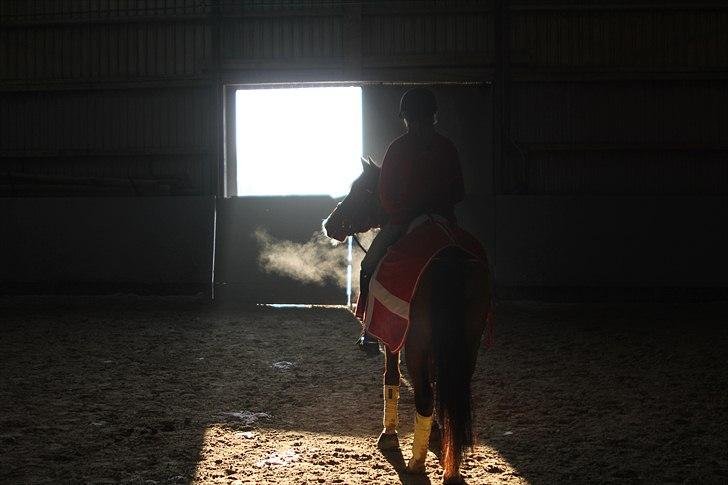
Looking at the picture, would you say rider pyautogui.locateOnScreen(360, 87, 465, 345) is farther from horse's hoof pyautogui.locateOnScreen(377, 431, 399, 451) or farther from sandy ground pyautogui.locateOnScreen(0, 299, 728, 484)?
sandy ground pyautogui.locateOnScreen(0, 299, 728, 484)

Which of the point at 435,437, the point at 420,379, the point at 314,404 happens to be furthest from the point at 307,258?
the point at 420,379

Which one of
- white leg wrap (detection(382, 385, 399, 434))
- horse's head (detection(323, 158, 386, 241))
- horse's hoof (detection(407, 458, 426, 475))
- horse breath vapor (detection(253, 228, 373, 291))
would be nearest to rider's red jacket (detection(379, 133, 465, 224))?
horse's head (detection(323, 158, 386, 241))

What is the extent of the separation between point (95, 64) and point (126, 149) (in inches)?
62.1

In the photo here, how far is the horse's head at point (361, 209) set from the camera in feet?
13.0

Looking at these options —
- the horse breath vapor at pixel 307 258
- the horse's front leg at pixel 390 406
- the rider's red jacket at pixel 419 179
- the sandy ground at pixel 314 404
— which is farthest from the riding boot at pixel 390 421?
the horse breath vapor at pixel 307 258

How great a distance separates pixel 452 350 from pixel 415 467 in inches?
30.0

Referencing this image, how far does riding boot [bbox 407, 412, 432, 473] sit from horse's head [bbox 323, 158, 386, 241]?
3.65ft

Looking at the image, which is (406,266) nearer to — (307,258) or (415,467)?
(415,467)

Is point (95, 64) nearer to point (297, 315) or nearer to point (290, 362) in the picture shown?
point (297, 315)

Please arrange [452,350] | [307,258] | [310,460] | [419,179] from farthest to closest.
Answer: [307,258] < [310,460] < [419,179] < [452,350]

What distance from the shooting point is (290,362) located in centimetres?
650

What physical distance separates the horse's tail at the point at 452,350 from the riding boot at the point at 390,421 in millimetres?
787

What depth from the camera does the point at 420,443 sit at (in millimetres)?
3471

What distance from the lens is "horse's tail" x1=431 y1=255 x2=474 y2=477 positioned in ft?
10.4
